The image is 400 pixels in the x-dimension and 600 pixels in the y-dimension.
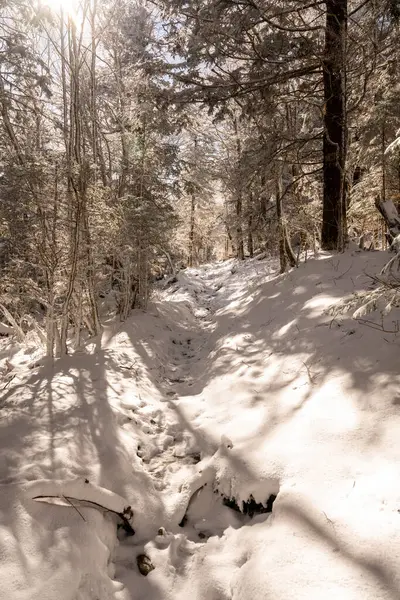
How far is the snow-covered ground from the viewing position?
2.19 metres

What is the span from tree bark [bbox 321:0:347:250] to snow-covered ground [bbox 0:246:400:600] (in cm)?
236

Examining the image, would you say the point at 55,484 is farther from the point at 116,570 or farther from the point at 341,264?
the point at 341,264

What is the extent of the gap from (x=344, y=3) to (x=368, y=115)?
4.55m

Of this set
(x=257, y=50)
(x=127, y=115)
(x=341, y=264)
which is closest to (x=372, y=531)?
(x=341, y=264)

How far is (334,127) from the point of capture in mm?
7465

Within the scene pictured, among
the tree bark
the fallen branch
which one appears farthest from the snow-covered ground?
the tree bark

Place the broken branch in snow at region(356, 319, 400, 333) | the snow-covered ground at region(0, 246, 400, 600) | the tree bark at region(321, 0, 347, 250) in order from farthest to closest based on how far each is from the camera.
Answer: the tree bark at region(321, 0, 347, 250)
the broken branch in snow at region(356, 319, 400, 333)
the snow-covered ground at region(0, 246, 400, 600)

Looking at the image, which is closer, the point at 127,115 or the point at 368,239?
Answer: the point at 368,239

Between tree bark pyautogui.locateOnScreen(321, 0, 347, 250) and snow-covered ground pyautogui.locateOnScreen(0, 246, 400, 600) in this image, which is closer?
snow-covered ground pyautogui.locateOnScreen(0, 246, 400, 600)

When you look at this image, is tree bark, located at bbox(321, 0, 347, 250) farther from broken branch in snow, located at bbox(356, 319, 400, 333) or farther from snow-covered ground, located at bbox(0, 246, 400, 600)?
broken branch in snow, located at bbox(356, 319, 400, 333)

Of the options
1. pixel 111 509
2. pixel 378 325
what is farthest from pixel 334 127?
pixel 111 509

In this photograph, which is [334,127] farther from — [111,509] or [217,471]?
[111,509]

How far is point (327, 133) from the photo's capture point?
7.37 metres

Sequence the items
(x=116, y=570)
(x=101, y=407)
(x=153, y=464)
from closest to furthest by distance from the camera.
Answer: (x=116, y=570), (x=153, y=464), (x=101, y=407)
